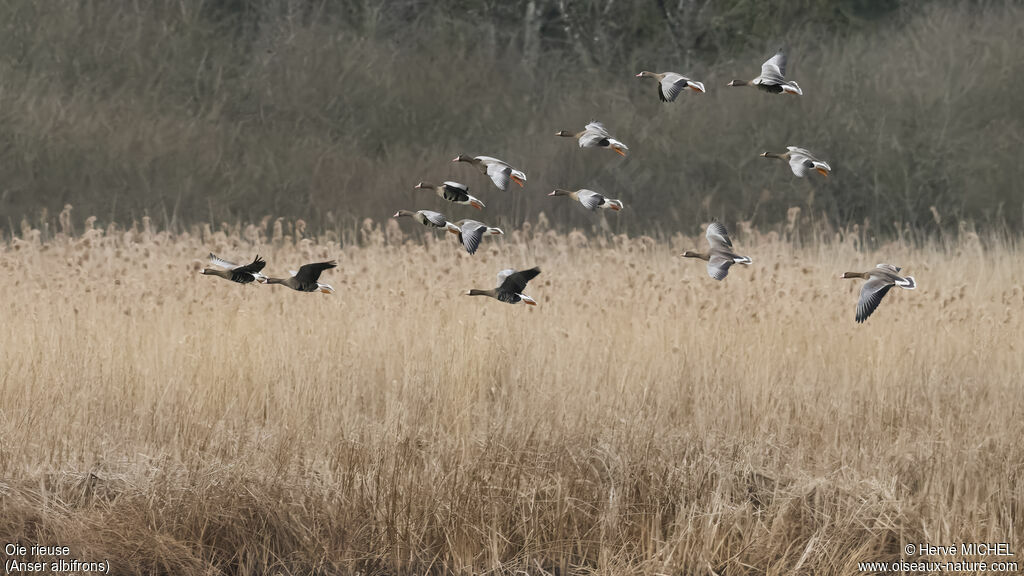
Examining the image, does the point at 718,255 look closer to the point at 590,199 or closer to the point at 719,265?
the point at 719,265

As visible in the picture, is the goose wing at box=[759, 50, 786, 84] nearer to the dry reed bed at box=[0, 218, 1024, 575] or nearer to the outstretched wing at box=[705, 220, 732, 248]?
the outstretched wing at box=[705, 220, 732, 248]

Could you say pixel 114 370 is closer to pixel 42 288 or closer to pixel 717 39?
pixel 42 288

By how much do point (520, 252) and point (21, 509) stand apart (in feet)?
19.9

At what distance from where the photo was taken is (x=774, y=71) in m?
4.82

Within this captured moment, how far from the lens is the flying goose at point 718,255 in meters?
4.13

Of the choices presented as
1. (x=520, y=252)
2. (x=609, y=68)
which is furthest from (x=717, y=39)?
(x=520, y=252)

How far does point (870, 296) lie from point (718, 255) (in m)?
0.68

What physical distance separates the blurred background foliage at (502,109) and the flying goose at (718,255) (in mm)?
10897

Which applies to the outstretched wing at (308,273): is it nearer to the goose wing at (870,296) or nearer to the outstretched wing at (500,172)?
the outstretched wing at (500,172)

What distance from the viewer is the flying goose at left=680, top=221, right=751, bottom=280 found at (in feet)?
13.5

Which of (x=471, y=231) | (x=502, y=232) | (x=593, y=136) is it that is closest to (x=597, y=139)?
(x=593, y=136)

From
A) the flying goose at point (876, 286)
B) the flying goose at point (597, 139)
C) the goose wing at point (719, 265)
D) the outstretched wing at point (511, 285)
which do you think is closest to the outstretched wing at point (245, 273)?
the outstretched wing at point (511, 285)

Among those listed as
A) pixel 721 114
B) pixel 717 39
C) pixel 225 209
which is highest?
pixel 717 39

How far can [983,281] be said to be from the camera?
9.07 meters
